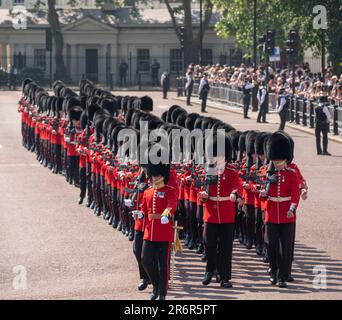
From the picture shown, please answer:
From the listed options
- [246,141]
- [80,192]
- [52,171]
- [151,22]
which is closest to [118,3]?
[151,22]

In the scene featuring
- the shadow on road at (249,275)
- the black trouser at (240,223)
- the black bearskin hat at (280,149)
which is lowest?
the shadow on road at (249,275)

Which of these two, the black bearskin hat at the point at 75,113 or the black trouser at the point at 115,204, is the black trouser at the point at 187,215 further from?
the black bearskin hat at the point at 75,113

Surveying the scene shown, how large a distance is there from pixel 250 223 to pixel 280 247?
98.5 inches

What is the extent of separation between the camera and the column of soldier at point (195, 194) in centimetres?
1382

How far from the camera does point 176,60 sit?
69.2 m

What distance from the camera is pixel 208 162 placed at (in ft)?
50.2

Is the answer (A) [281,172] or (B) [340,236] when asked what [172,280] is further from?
(B) [340,236]

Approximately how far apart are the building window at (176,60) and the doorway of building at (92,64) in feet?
12.7

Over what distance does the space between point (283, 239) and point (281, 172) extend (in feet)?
2.45

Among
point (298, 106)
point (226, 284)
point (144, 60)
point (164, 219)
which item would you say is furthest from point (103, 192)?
point (144, 60)

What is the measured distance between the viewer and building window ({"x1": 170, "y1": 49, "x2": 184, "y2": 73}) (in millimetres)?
69000

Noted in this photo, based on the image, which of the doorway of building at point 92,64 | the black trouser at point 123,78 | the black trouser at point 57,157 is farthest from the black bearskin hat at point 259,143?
the doorway of building at point 92,64

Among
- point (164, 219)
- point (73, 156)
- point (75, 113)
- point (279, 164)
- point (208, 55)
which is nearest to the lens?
point (164, 219)

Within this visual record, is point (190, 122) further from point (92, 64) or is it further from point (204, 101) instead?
point (92, 64)
